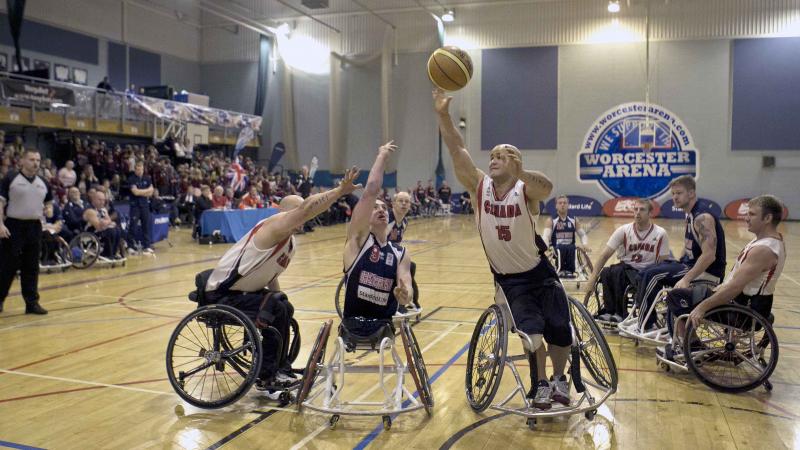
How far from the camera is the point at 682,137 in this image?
23.0m

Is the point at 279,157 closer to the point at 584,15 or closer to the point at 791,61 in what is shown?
the point at 584,15

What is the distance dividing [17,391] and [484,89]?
21949 mm

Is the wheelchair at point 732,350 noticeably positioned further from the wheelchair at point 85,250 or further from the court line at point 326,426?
the wheelchair at point 85,250

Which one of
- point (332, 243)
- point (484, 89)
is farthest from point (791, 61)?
point (332, 243)

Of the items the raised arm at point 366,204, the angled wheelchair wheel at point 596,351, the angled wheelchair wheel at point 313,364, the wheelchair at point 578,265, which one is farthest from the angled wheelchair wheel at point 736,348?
the wheelchair at point 578,265

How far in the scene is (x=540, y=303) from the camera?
12.8ft

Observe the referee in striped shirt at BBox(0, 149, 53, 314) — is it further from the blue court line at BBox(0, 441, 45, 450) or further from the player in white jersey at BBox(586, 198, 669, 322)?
the player in white jersey at BBox(586, 198, 669, 322)

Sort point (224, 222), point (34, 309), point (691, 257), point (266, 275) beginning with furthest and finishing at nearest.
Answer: point (224, 222)
point (34, 309)
point (691, 257)
point (266, 275)

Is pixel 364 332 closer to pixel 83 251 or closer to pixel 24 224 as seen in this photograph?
pixel 24 224

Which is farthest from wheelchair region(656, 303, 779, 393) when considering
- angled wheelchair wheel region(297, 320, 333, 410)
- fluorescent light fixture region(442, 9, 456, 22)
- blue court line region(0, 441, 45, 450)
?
fluorescent light fixture region(442, 9, 456, 22)

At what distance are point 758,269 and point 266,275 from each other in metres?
3.08

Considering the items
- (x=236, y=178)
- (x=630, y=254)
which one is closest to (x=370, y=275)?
(x=630, y=254)

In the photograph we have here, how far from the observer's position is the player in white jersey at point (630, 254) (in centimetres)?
605

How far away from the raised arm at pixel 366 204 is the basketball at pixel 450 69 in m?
0.72
